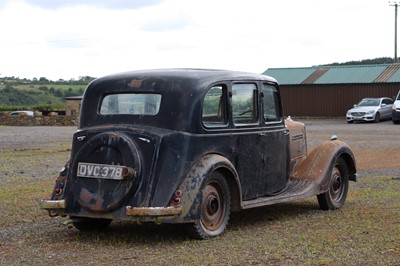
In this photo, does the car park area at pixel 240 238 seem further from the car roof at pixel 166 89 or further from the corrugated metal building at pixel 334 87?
the corrugated metal building at pixel 334 87

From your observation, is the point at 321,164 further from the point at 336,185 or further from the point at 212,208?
the point at 212,208

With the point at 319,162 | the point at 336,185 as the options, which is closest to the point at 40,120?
the point at 336,185

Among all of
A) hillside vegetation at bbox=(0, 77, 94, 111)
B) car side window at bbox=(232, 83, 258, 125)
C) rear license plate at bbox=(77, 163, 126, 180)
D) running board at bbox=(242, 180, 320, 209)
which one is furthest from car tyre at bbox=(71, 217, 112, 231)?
hillside vegetation at bbox=(0, 77, 94, 111)

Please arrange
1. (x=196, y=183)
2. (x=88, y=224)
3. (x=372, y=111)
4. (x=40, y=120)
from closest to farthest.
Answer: (x=196, y=183), (x=88, y=224), (x=372, y=111), (x=40, y=120)

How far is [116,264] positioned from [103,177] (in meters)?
1.47

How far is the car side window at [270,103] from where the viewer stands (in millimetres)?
10188

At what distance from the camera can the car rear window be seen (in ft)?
29.6

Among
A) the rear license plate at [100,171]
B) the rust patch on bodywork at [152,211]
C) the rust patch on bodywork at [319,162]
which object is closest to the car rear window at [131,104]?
the rear license plate at [100,171]

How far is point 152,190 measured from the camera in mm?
8359

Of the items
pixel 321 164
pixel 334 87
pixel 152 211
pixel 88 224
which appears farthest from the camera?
pixel 334 87

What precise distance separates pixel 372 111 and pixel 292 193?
35534 mm

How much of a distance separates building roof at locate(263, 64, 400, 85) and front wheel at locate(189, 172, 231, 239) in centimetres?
4582

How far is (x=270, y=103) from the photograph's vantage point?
10.4m

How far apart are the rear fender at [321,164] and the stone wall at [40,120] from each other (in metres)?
38.2
